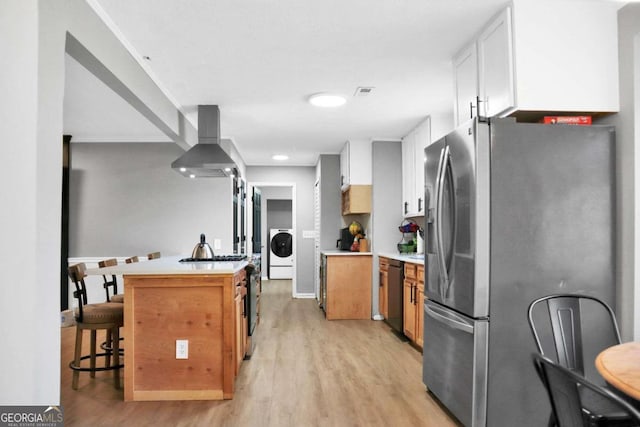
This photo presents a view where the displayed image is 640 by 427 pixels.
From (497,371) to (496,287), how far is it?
442 mm

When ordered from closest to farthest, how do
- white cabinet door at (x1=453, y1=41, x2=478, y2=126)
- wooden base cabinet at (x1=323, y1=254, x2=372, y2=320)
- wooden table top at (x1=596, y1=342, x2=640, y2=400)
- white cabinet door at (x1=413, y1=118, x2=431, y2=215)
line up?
wooden table top at (x1=596, y1=342, x2=640, y2=400), white cabinet door at (x1=453, y1=41, x2=478, y2=126), white cabinet door at (x1=413, y1=118, x2=431, y2=215), wooden base cabinet at (x1=323, y1=254, x2=372, y2=320)

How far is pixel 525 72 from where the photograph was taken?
2.30 metres

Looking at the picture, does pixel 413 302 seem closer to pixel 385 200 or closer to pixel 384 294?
pixel 384 294

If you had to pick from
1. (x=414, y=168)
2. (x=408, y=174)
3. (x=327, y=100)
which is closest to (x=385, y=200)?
(x=408, y=174)

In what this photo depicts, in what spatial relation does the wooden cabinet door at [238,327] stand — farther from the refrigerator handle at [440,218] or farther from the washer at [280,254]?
the washer at [280,254]

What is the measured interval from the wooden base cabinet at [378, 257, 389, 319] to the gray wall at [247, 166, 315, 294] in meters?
2.31

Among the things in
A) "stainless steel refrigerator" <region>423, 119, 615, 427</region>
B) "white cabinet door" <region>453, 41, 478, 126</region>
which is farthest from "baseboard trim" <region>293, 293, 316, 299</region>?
"stainless steel refrigerator" <region>423, 119, 615, 427</region>

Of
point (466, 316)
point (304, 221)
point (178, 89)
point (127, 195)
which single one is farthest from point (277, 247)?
point (466, 316)

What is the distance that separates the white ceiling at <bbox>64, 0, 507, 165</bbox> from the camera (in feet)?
7.94

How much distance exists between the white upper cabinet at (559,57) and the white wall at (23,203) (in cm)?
231

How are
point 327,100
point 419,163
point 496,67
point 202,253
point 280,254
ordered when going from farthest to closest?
point 280,254 < point 419,163 < point 202,253 < point 327,100 < point 496,67

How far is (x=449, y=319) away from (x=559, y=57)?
1.60 meters

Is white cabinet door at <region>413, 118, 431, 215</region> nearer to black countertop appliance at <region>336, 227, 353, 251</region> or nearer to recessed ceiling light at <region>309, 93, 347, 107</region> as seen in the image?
recessed ceiling light at <region>309, 93, 347, 107</region>

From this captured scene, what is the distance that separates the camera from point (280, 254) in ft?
33.3
